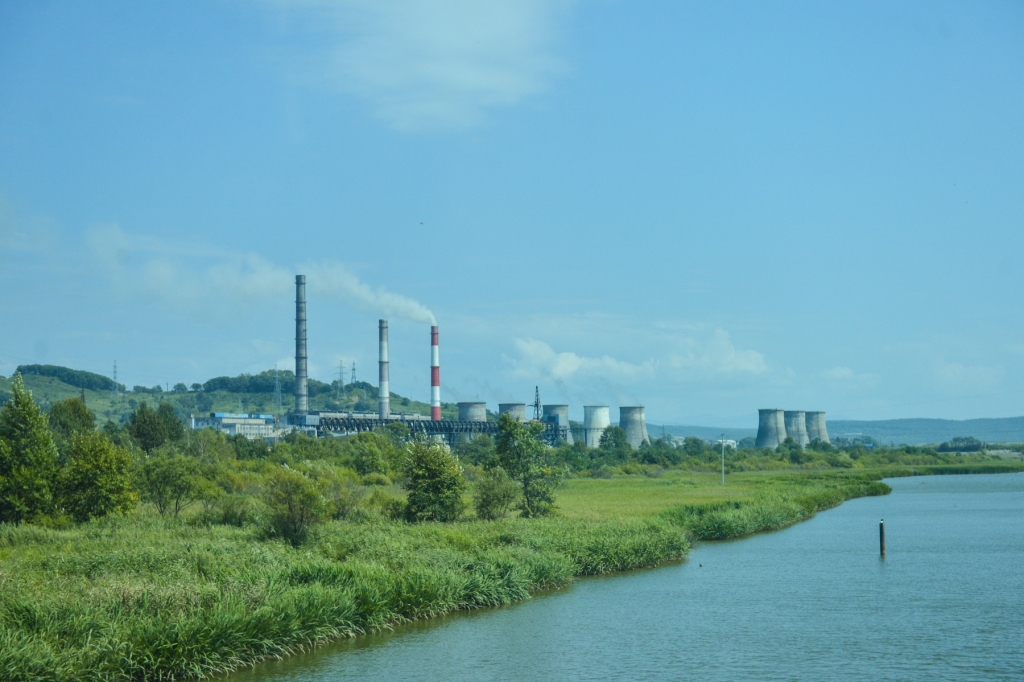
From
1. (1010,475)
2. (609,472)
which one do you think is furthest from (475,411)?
(1010,475)

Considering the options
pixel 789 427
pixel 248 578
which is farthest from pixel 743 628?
pixel 789 427

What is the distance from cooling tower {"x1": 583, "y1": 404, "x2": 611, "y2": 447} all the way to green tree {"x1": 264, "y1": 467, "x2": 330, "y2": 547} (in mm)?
82621

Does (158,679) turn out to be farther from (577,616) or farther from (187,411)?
(187,411)

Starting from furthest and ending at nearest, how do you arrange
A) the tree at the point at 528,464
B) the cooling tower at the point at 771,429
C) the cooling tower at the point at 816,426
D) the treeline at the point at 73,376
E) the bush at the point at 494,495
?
the treeline at the point at 73,376 → the cooling tower at the point at 816,426 → the cooling tower at the point at 771,429 → the tree at the point at 528,464 → the bush at the point at 494,495

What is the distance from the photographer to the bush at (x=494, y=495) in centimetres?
3853

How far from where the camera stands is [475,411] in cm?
11312

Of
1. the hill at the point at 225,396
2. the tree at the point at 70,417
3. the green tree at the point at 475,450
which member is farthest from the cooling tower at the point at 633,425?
the tree at the point at 70,417

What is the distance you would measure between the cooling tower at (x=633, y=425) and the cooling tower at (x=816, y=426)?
3067 centimetres

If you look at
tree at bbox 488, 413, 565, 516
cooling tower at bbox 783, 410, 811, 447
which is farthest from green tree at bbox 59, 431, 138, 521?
cooling tower at bbox 783, 410, 811, 447

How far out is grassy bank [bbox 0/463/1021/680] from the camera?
17844 millimetres

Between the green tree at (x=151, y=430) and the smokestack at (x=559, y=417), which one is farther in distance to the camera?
the smokestack at (x=559, y=417)

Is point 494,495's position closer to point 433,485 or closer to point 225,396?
point 433,485

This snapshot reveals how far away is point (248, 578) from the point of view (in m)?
22.1

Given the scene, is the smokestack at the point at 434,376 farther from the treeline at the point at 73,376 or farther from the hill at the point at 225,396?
the treeline at the point at 73,376
